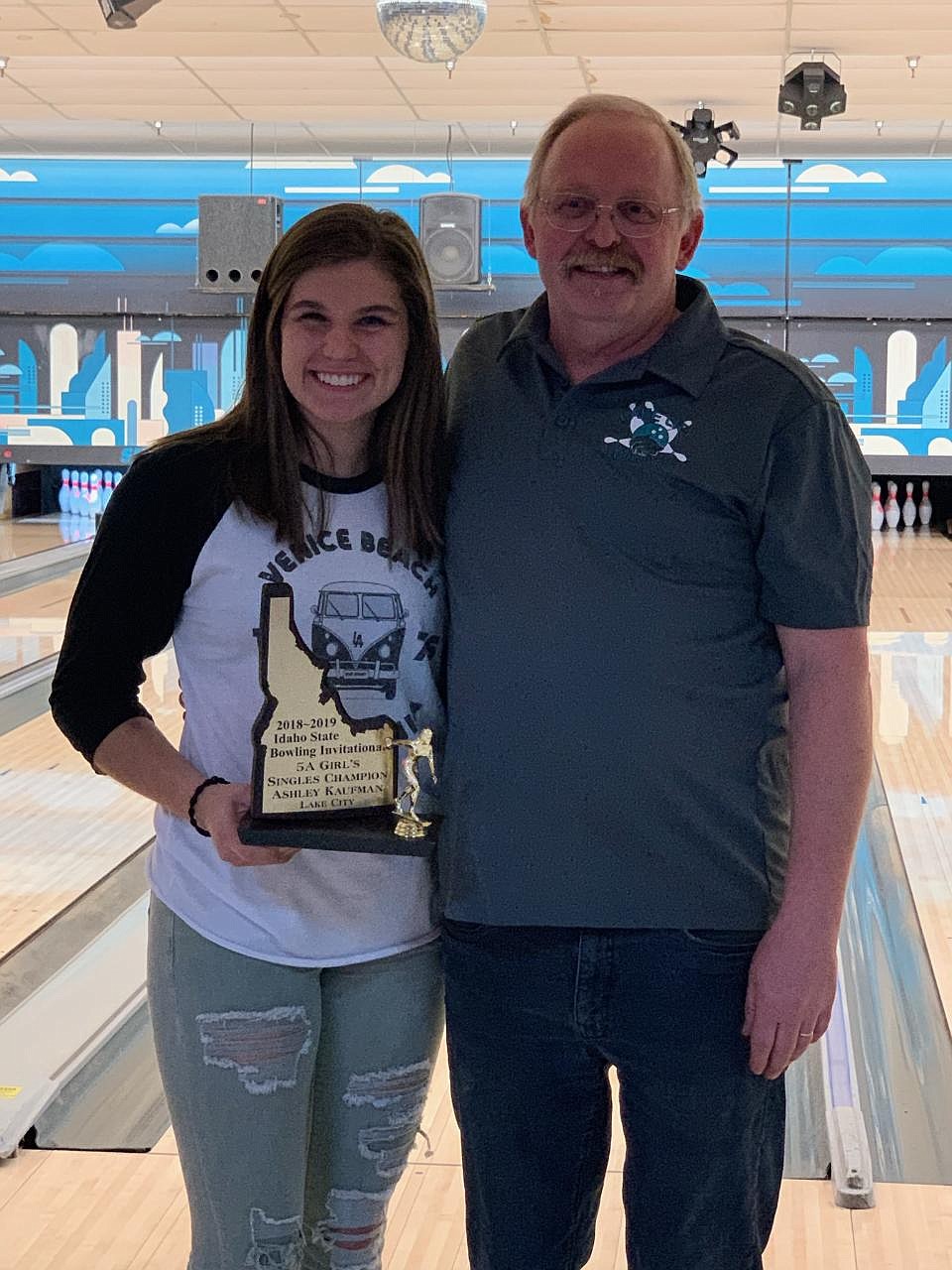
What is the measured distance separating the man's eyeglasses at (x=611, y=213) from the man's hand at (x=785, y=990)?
24.8 inches

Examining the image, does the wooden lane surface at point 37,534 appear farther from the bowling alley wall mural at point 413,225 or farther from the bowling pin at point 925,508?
the bowling pin at point 925,508

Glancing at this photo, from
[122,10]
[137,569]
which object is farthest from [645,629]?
[122,10]

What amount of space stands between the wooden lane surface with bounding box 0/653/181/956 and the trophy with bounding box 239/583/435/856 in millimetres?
2019

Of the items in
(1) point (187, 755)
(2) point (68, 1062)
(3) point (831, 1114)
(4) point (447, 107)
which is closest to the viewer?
(1) point (187, 755)

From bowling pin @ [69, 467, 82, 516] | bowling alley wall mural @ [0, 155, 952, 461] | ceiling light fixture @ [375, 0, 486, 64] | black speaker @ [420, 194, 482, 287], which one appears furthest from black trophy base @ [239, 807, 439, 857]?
bowling pin @ [69, 467, 82, 516]

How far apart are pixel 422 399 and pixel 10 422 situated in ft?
33.0

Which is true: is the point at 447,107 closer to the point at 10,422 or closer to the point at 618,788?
the point at 10,422

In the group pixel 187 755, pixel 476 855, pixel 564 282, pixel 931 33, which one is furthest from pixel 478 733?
pixel 931 33

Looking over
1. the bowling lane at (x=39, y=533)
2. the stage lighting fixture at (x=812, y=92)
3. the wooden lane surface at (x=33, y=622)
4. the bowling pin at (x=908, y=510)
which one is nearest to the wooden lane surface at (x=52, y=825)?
the wooden lane surface at (x=33, y=622)

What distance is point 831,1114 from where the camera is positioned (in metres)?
2.51

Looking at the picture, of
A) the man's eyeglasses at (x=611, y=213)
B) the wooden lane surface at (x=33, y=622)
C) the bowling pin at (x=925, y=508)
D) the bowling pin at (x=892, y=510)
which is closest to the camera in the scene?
the man's eyeglasses at (x=611, y=213)

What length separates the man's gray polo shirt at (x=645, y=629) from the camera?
1.39m

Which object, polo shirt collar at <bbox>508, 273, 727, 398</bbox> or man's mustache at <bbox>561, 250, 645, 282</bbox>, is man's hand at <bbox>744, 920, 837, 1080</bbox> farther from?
man's mustache at <bbox>561, 250, 645, 282</bbox>

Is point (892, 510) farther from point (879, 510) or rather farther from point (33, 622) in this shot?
point (33, 622)
